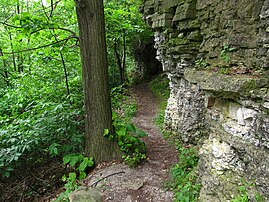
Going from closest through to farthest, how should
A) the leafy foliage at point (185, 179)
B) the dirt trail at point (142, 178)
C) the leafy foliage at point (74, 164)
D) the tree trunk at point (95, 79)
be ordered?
1. the leafy foliage at point (185, 179)
2. the dirt trail at point (142, 178)
3. the leafy foliage at point (74, 164)
4. the tree trunk at point (95, 79)

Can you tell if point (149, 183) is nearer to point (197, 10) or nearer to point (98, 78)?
point (98, 78)

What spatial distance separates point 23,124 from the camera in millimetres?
5055

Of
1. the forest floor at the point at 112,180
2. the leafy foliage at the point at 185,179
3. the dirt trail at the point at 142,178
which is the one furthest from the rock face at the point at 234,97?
the forest floor at the point at 112,180

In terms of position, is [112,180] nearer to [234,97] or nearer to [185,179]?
[185,179]

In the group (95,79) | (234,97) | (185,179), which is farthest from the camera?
(95,79)

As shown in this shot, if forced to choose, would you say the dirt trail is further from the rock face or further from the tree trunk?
the rock face

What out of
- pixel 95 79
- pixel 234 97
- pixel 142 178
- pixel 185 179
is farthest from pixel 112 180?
pixel 234 97

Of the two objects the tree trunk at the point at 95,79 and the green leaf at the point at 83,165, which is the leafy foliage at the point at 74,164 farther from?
the tree trunk at the point at 95,79

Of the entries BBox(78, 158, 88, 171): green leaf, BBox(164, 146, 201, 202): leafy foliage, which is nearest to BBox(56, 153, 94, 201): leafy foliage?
BBox(78, 158, 88, 171): green leaf

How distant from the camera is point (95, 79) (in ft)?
15.6

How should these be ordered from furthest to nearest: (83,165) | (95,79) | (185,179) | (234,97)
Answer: (83,165) < (95,79) < (185,179) < (234,97)

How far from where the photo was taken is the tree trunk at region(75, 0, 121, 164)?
180 inches

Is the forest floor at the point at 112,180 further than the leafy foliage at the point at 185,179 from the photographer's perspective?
Yes

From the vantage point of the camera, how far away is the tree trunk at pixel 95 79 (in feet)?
15.0
